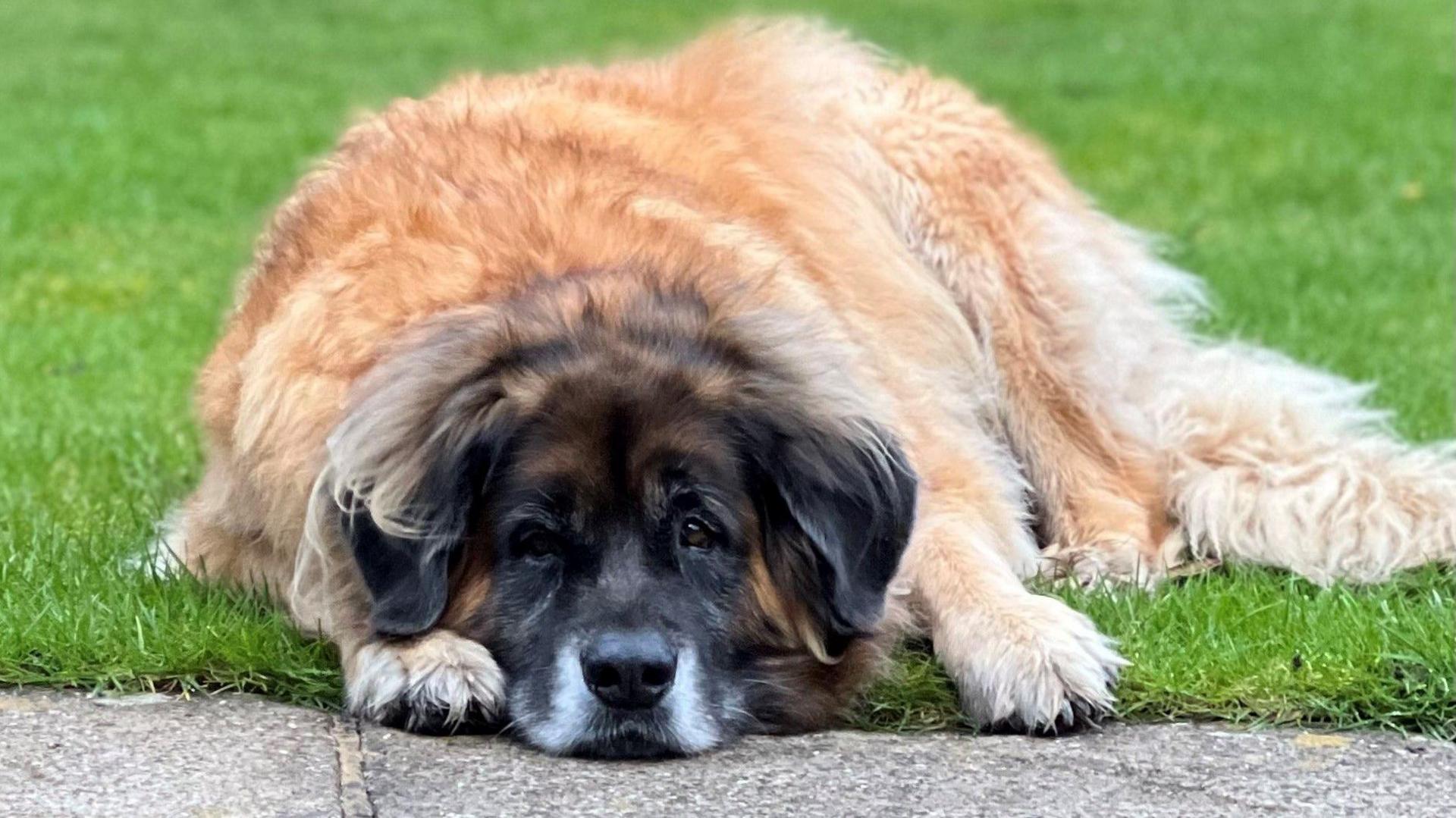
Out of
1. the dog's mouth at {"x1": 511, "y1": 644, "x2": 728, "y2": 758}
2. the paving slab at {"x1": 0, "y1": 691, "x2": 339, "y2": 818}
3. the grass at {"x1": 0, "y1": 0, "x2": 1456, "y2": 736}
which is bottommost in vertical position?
the grass at {"x1": 0, "y1": 0, "x2": 1456, "y2": 736}

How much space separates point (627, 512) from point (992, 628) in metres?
0.85

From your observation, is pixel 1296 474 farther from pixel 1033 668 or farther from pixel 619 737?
pixel 619 737

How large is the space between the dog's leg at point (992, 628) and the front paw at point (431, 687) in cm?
97

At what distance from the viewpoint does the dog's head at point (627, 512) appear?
3672 mm

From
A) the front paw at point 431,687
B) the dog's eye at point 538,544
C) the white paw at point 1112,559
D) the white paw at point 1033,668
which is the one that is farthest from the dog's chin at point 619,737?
the white paw at point 1112,559

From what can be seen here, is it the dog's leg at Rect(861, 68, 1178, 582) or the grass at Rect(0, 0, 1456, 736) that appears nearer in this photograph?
the grass at Rect(0, 0, 1456, 736)

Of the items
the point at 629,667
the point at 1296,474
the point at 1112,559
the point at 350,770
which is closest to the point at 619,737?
the point at 629,667

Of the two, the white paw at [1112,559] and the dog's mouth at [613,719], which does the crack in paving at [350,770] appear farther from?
the white paw at [1112,559]

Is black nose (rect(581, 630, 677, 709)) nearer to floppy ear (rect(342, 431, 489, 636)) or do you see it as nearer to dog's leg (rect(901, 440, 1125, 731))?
floppy ear (rect(342, 431, 489, 636))

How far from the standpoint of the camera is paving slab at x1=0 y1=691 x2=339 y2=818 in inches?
129

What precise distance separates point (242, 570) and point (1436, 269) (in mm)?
Result: 6728

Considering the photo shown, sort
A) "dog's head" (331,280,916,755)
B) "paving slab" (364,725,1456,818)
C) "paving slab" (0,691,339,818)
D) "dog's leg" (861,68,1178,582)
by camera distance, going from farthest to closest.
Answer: "dog's leg" (861,68,1178,582) → "dog's head" (331,280,916,755) → "paving slab" (364,725,1456,818) → "paving slab" (0,691,339,818)

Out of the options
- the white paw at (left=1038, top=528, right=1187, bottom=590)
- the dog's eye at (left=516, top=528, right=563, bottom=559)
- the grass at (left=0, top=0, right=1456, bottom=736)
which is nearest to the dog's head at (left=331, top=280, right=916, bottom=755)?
the dog's eye at (left=516, top=528, right=563, bottom=559)

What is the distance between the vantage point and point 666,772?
11.8 ft
